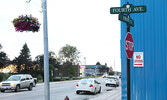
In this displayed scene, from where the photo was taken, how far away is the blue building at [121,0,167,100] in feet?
26.9

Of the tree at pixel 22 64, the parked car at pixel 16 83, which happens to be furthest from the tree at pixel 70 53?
the parked car at pixel 16 83

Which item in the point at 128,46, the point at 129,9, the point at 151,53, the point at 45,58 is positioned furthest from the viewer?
the point at 151,53

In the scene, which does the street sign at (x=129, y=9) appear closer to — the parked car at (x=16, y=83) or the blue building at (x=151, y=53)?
the blue building at (x=151, y=53)

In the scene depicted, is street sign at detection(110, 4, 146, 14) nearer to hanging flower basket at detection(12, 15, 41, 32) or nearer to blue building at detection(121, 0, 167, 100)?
blue building at detection(121, 0, 167, 100)

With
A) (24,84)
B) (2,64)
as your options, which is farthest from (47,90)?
(2,64)

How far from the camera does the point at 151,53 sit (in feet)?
27.2

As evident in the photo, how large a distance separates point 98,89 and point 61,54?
9714 centimetres

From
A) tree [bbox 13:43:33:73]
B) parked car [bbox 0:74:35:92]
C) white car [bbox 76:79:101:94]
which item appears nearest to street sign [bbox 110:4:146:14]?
white car [bbox 76:79:101:94]

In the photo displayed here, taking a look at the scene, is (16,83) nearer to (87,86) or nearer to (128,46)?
(87,86)

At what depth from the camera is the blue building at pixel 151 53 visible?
8188 mm

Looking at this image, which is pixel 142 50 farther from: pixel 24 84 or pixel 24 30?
pixel 24 84

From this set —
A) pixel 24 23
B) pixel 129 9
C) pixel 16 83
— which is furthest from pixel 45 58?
pixel 16 83

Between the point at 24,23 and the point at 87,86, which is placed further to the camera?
the point at 87,86

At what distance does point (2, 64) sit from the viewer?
62.4 metres
